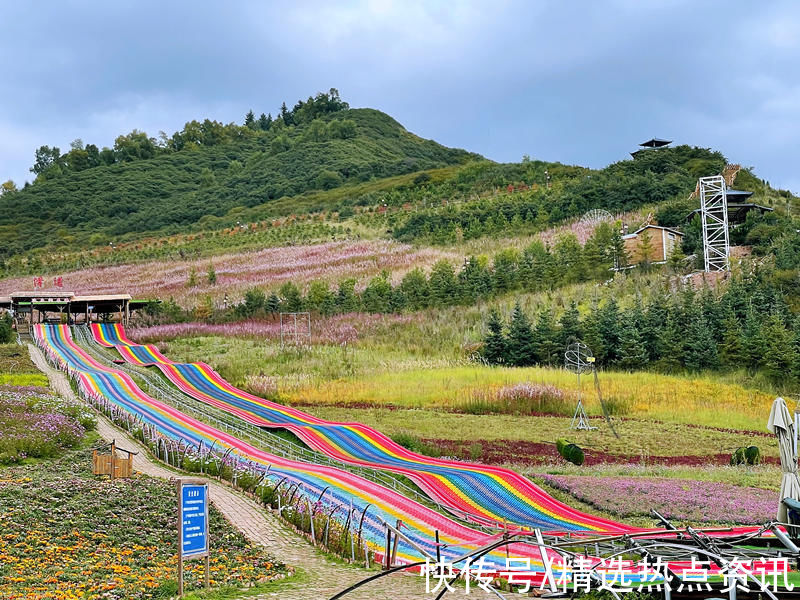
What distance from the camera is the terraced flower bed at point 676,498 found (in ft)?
57.9

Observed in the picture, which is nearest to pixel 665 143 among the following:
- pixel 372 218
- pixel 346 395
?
pixel 372 218

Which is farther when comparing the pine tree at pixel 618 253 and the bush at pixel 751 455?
the pine tree at pixel 618 253

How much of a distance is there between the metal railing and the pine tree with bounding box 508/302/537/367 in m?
14.7

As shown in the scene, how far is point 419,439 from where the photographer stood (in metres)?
27.3

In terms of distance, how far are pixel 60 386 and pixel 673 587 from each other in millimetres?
30239

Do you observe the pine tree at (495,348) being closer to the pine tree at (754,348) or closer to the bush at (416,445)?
the pine tree at (754,348)

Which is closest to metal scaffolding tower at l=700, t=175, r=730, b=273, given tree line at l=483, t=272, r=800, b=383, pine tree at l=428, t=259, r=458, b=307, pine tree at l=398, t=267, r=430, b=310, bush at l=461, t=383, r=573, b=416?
tree line at l=483, t=272, r=800, b=383

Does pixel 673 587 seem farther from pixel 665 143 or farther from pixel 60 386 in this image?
pixel 665 143

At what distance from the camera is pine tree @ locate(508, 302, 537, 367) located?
134ft

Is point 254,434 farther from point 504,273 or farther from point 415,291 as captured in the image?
point 504,273

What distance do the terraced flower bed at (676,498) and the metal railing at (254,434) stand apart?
132 inches

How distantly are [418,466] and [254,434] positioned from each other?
6.74 m

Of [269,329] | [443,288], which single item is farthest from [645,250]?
[269,329]

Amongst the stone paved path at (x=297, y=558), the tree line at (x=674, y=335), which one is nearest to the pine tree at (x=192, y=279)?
the tree line at (x=674, y=335)
